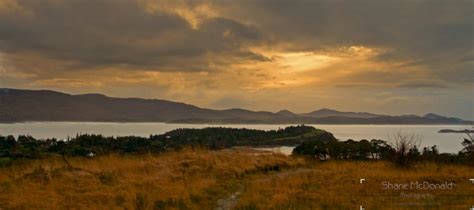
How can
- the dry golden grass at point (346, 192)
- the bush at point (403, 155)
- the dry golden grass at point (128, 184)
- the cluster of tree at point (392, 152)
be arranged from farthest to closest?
the cluster of tree at point (392, 152), the bush at point (403, 155), the dry golden grass at point (346, 192), the dry golden grass at point (128, 184)

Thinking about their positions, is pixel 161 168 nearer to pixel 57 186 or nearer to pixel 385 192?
pixel 57 186

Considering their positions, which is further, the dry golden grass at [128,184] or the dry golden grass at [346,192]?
the dry golden grass at [346,192]

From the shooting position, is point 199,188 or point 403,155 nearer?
point 199,188

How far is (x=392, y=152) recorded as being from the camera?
22.1 meters

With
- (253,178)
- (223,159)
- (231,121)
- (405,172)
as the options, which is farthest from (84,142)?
(231,121)

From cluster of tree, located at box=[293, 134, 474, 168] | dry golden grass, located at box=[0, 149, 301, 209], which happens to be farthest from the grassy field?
cluster of tree, located at box=[293, 134, 474, 168]

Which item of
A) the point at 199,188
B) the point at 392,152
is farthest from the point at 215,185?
the point at 392,152

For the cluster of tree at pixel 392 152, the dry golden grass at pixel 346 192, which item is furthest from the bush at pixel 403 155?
the dry golden grass at pixel 346 192

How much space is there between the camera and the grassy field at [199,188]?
457 inches

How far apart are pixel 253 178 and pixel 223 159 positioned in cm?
296

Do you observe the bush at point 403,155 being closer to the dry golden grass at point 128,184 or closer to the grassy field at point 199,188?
the grassy field at point 199,188

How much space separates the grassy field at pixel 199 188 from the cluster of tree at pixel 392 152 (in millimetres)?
1246

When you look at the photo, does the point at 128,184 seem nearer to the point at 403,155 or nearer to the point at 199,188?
the point at 199,188

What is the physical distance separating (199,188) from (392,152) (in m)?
11.9
